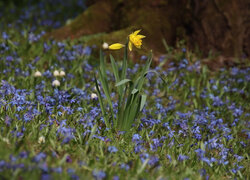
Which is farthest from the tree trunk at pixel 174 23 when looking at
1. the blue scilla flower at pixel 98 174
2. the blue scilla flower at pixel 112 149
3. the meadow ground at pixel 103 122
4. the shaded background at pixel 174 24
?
the blue scilla flower at pixel 98 174

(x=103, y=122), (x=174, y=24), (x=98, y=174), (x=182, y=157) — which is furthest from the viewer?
(x=174, y=24)

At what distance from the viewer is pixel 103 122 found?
3703 mm

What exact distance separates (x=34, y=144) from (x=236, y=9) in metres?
4.07

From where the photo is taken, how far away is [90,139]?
309 cm

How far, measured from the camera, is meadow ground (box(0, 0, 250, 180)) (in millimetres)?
2658

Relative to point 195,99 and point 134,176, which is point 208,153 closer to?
point 134,176

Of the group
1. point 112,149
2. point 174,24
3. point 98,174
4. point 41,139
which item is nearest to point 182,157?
point 112,149

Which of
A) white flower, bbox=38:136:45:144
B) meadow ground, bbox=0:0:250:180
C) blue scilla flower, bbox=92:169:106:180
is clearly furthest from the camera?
white flower, bbox=38:136:45:144

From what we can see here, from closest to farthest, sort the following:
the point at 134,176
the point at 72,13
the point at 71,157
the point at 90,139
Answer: the point at 134,176 < the point at 71,157 < the point at 90,139 < the point at 72,13

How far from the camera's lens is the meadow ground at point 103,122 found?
2.66 metres

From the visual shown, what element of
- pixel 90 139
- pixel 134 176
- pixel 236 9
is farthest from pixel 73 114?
pixel 236 9

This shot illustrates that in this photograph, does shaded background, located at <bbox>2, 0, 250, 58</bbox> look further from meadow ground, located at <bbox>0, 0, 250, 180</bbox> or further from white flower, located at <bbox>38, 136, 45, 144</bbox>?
white flower, located at <bbox>38, 136, 45, 144</bbox>

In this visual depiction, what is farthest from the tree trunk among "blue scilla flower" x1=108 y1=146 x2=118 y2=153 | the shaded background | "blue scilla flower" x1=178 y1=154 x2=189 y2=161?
"blue scilla flower" x1=108 y1=146 x2=118 y2=153

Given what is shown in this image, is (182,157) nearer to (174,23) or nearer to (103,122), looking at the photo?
(103,122)
